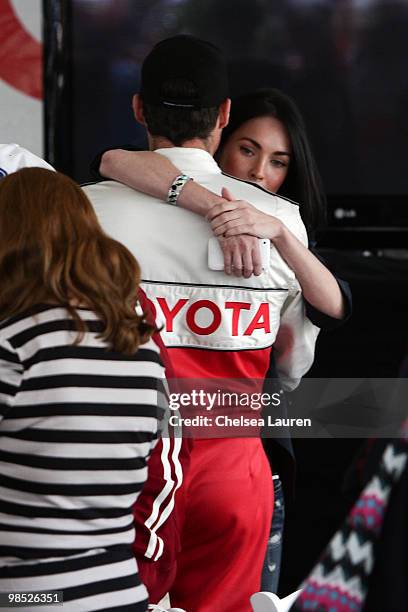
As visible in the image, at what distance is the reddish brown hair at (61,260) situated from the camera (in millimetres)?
1342

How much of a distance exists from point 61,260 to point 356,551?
580 mm

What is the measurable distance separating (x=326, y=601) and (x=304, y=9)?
318 cm

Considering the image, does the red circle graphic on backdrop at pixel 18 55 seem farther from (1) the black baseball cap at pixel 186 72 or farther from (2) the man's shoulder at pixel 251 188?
(2) the man's shoulder at pixel 251 188

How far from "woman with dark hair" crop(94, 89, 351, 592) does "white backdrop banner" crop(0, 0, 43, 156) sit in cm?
163

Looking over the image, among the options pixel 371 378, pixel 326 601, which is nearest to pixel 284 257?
pixel 326 601

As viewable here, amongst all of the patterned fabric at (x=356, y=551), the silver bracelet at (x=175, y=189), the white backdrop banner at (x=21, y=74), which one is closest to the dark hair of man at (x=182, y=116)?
the silver bracelet at (x=175, y=189)

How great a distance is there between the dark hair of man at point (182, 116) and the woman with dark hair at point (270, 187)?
0.05m

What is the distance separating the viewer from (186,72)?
1907 millimetres

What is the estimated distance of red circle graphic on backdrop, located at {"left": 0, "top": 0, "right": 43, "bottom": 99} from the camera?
13.0 feet

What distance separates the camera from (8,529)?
4.37 feet

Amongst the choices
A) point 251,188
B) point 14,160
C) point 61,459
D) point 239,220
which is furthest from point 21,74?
point 61,459

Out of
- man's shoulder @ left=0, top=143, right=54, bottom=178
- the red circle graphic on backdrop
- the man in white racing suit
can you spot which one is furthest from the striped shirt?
the red circle graphic on backdrop

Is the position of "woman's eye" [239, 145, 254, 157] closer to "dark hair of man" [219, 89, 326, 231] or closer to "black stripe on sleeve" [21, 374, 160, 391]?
"dark hair of man" [219, 89, 326, 231]

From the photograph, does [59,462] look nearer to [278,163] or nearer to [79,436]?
[79,436]
